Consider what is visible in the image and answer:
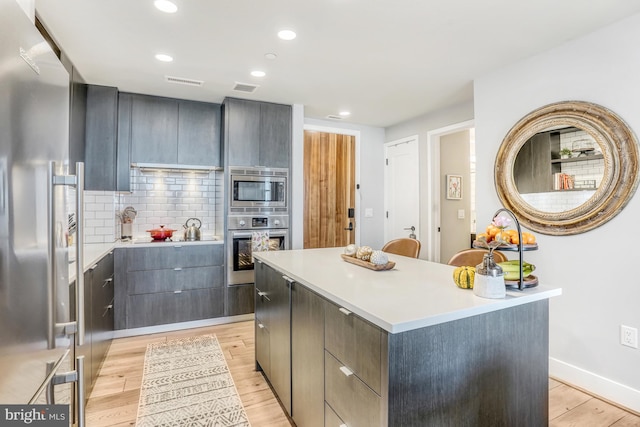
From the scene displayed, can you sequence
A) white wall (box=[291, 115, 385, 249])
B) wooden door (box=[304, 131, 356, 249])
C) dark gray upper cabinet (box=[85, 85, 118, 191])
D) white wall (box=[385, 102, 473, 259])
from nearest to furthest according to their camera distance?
dark gray upper cabinet (box=[85, 85, 118, 191])
white wall (box=[385, 102, 473, 259])
wooden door (box=[304, 131, 356, 249])
white wall (box=[291, 115, 385, 249])

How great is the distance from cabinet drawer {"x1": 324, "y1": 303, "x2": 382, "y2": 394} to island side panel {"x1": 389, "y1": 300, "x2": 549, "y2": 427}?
0.08 metres

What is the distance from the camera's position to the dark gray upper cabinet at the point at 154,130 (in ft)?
11.9

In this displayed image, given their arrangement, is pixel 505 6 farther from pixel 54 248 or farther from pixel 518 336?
pixel 54 248

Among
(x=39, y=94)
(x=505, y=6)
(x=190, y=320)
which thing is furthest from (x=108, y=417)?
(x=505, y=6)

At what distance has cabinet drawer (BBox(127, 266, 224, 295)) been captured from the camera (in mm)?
3447

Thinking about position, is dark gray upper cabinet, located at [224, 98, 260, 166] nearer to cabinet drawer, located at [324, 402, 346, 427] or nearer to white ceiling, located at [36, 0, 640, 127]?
white ceiling, located at [36, 0, 640, 127]

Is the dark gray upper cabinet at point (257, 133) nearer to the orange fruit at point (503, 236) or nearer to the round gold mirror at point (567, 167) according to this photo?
the round gold mirror at point (567, 167)

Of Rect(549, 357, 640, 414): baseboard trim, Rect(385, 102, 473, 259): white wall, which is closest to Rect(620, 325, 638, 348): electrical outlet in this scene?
Rect(549, 357, 640, 414): baseboard trim

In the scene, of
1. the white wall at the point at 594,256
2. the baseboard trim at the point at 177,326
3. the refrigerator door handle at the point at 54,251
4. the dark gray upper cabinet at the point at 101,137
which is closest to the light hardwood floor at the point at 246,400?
the white wall at the point at 594,256

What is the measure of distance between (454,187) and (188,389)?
13.0 ft

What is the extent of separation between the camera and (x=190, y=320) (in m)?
3.66

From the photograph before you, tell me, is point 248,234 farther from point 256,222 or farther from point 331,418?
point 331,418

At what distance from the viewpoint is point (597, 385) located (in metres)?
2.37

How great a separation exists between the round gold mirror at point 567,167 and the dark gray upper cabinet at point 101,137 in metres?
3.72
